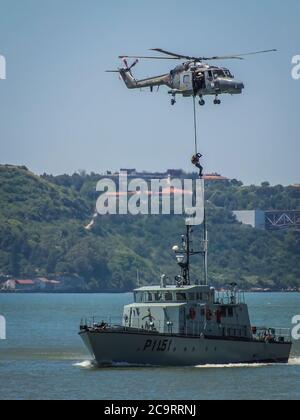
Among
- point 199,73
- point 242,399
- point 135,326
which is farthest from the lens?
point 199,73

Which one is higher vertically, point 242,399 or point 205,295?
point 205,295

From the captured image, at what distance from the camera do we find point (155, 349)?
263 ft

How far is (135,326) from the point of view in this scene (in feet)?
271

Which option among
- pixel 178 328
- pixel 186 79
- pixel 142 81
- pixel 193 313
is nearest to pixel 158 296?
pixel 193 313

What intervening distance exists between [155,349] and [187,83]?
81.3 ft

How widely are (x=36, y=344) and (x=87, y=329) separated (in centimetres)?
3257

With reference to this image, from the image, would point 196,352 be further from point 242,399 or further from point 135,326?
point 242,399

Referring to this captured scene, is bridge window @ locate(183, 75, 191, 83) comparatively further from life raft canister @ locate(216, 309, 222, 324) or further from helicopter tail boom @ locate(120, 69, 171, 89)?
life raft canister @ locate(216, 309, 222, 324)

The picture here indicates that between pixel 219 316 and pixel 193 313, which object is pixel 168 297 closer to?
pixel 193 313

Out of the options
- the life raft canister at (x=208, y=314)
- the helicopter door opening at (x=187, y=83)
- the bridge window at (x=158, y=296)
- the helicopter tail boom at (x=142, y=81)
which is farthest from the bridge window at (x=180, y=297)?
the helicopter tail boom at (x=142, y=81)

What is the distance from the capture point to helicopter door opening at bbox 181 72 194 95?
99.2 m

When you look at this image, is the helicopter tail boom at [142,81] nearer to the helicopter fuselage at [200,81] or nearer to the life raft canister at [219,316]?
the helicopter fuselage at [200,81]
